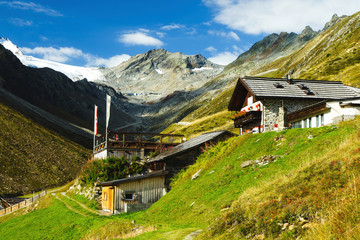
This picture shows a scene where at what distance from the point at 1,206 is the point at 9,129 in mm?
46191

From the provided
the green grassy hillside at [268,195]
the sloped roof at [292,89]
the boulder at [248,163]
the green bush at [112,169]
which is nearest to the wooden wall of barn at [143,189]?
the green grassy hillside at [268,195]

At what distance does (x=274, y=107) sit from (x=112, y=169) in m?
19.6

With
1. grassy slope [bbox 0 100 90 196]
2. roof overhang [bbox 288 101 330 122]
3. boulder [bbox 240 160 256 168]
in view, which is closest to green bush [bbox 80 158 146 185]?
roof overhang [bbox 288 101 330 122]

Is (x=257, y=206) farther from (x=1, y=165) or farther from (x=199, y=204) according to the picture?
(x=1, y=165)

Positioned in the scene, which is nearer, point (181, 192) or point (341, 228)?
point (341, 228)

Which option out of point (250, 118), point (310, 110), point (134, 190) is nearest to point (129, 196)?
point (134, 190)

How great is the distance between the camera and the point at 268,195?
12.2 metres

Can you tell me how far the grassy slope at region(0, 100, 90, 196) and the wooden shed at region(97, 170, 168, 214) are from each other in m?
43.3

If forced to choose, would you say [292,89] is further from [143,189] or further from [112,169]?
[112,169]

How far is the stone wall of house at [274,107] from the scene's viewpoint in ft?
125

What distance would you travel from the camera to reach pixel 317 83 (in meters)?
42.6

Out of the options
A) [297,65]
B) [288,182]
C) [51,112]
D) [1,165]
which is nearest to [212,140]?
[288,182]

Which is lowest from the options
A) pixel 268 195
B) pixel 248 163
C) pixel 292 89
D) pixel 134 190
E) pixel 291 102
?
pixel 134 190

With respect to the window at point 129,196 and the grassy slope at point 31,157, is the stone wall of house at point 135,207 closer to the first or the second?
the window at point 129,196
